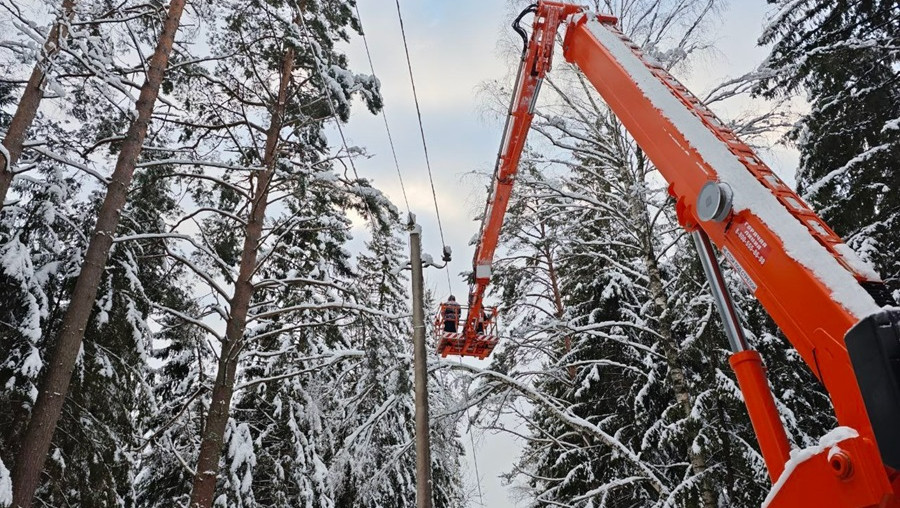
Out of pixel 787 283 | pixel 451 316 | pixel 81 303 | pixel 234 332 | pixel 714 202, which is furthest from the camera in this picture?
pixel 451 316

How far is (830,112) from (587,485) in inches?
323

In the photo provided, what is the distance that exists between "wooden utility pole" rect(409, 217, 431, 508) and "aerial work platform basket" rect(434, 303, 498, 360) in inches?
186

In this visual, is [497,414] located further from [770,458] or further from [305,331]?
[305,331]

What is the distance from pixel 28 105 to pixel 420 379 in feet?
18.5

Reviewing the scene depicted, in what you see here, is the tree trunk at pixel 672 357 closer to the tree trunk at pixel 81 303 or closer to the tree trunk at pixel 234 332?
the tree trunk at pixel 234 332

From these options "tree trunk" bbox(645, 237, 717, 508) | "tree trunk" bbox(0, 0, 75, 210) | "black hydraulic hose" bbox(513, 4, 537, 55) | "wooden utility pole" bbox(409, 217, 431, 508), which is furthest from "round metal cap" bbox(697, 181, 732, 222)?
"tree trunk" bbox(0, 0, 75, 210)

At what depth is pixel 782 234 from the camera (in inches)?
125

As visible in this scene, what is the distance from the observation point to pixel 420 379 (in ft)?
21.9

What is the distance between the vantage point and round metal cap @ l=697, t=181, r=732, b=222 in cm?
360

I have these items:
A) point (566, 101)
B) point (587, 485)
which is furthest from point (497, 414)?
point (566, 101)

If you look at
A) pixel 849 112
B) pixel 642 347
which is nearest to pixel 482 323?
pixel 642 347

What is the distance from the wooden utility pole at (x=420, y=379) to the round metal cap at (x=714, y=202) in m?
3.80

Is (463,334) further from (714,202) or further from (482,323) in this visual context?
(714,202)

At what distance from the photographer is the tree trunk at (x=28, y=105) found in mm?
6344
